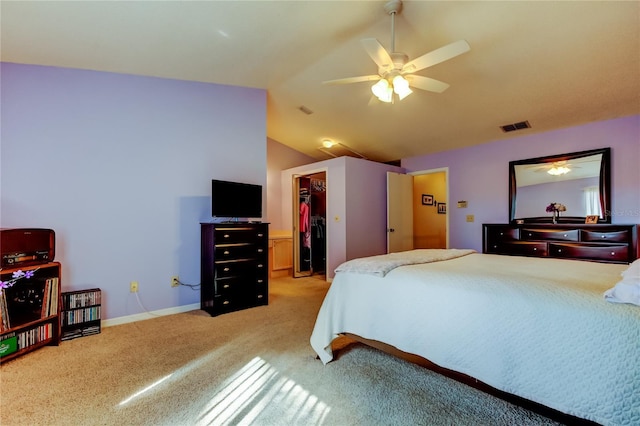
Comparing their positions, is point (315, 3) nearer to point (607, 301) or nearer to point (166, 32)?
point (166, 32)

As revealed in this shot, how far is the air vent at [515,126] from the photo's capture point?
3965 mm

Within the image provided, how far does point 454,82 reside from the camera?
10.9 feet

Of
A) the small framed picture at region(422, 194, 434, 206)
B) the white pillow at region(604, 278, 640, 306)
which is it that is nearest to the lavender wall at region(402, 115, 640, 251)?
the small framed picture at region(422, 194, 434, 206)

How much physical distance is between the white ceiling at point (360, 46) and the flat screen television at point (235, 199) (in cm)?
131

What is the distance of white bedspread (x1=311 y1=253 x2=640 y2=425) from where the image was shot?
3.82ft

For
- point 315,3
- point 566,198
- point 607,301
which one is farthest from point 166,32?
point 566,198

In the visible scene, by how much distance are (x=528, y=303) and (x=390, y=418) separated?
0.91 metres

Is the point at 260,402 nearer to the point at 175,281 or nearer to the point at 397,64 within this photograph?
the point at 175,281

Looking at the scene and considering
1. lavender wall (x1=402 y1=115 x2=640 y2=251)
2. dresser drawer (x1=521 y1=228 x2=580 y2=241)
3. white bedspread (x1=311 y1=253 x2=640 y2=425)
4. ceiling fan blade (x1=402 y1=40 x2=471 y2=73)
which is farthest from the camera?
dresser drawer (x1=521 y1=228 x2=580 y2=241)

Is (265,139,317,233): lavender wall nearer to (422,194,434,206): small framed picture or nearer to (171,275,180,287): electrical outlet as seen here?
(171,275,180,287): electrical outlet

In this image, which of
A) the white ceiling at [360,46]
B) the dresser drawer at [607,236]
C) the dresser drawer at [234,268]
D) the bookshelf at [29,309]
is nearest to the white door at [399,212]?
the white ceiling at [360,46]

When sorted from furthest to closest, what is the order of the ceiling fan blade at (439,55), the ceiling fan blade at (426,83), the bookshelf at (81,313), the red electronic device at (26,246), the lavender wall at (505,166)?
the lavender wall at (505,166) < the bookshelf at (81,313) < the ceiling fan blade at (426,83) < the red electronic device at (26,246) < the ceiling fan blade at (439,55)

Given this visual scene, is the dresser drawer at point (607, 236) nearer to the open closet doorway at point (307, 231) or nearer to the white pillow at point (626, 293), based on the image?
the white pillow at point (626, 293)

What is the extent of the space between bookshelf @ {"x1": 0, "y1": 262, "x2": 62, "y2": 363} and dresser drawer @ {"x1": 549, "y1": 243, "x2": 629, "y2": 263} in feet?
17.9
